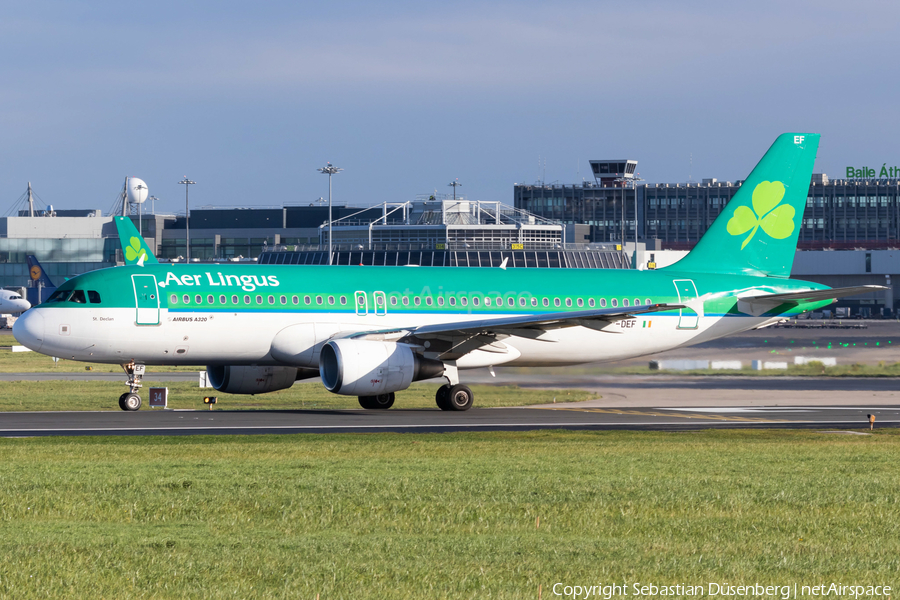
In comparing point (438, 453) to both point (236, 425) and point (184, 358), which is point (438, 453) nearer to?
point (236, 425)

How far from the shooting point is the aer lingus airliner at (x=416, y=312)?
3188 cm

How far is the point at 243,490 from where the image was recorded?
14891 millimetres

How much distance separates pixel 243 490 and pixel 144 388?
31.8m

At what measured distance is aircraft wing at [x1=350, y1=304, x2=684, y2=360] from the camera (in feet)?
106

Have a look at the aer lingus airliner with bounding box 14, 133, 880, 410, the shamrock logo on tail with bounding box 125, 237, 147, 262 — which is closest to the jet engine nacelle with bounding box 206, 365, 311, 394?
Answer: the aer lingus airliner with bounding box 14, 133, 880, 410

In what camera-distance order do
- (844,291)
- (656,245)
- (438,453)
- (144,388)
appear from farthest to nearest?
(656,245)
(144,388)
(844,291)
(438,453)

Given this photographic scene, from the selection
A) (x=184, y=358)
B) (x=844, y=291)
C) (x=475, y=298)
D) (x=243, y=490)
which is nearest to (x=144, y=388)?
(x=184, y=358)

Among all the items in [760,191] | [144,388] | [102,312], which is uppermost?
[760,191]

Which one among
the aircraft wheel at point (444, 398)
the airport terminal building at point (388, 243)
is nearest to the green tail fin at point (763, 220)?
the aircraft wheel at point (444, 398)

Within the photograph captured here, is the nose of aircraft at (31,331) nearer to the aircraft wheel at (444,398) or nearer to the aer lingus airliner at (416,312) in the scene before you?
the aer lingus airliner at (416,312)

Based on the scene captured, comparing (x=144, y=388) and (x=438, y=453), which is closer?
(x=438, y=453)

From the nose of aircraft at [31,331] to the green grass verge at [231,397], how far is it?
2.47 meters

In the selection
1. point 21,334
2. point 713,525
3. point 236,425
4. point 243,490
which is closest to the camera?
point 713,525

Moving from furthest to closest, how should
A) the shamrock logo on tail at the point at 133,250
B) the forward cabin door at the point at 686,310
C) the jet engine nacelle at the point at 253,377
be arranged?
the shamrock logo on tail at the point at 133,250
the forward cabin door at the point at 686,310
the jet engine nacelle at the point at 253,377
